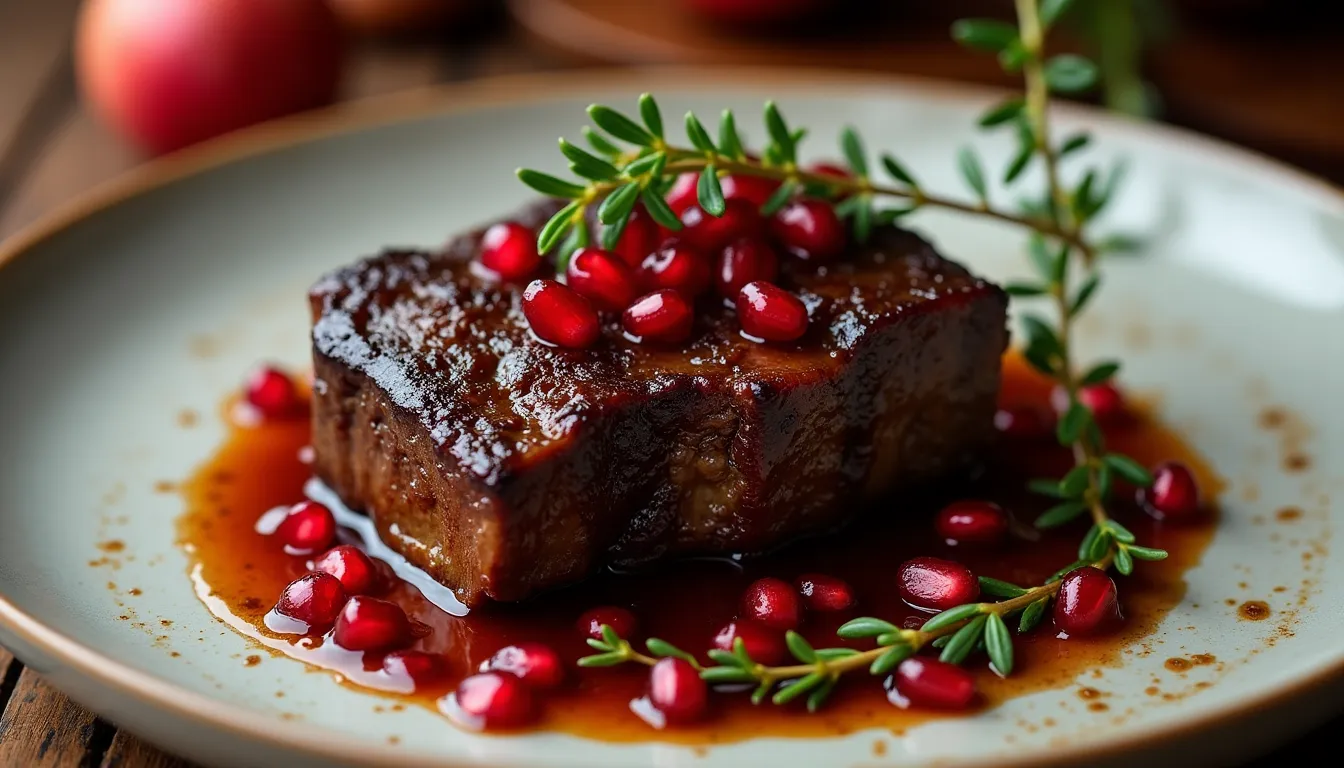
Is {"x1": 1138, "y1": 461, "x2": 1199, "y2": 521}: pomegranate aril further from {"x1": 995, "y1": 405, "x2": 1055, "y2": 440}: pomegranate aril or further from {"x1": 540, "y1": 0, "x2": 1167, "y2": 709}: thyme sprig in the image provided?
{"x1": 995, "y1": 405, "x2": 1055, "y2": 440}: pomegranate aril

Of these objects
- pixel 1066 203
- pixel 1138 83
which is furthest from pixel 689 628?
pixel 1138 83

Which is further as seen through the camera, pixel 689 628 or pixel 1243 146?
pixel 1243 146

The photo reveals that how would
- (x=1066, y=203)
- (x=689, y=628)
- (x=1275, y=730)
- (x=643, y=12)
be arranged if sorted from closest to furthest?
(x=1275, y=730) < (x=689, y=628) < (x=1066, y=203) < (x=643, y=12)

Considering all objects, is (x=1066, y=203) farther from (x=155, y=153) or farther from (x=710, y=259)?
(x=155, y=153)

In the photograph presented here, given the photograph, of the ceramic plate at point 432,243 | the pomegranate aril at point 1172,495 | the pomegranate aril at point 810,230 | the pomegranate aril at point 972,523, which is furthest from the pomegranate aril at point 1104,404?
the pomegranate aril at point 810,230

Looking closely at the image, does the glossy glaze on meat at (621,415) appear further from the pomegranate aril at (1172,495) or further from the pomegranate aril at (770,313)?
the pomegranate aril at (1172,495)

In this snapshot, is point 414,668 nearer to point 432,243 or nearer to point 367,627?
point 367,627
